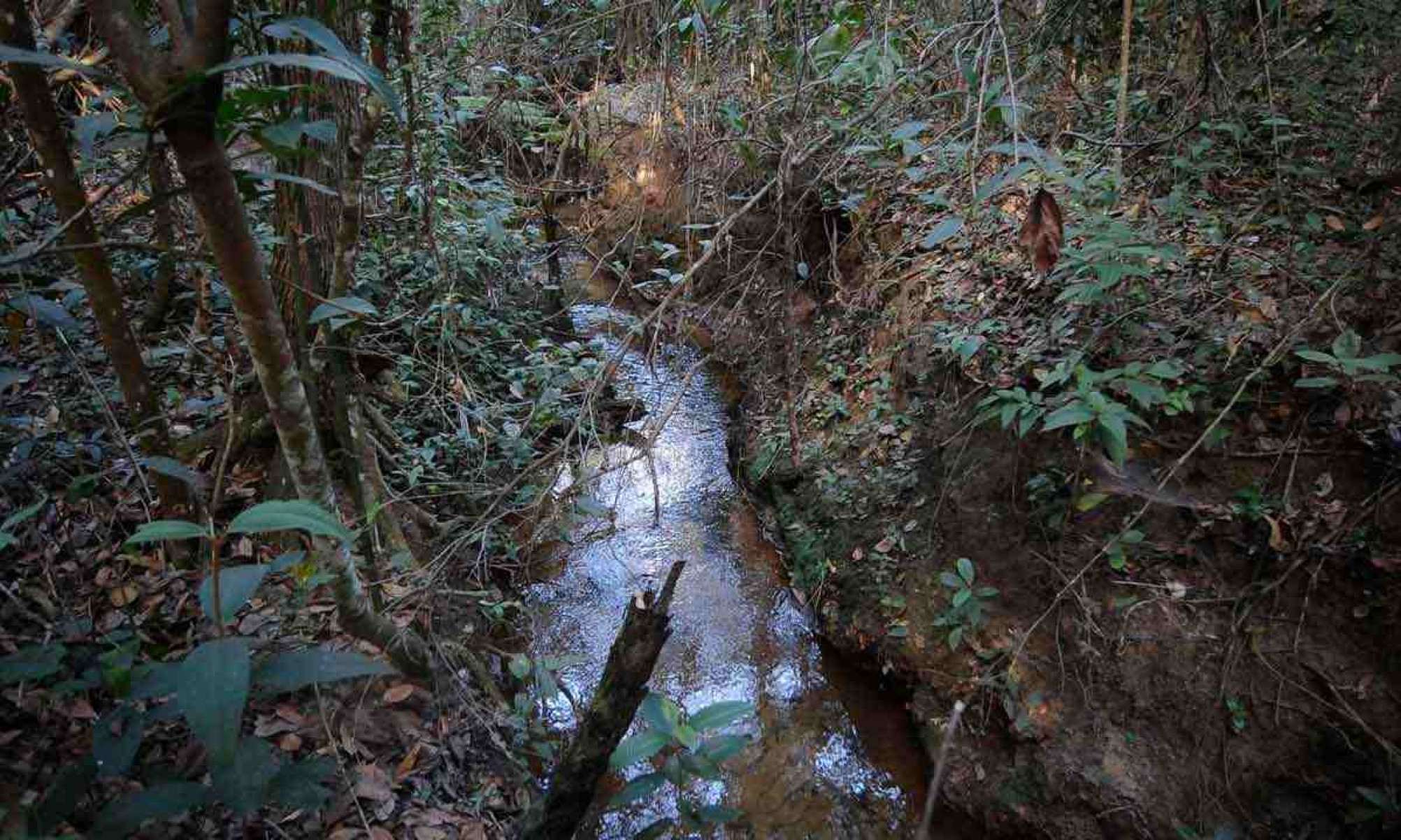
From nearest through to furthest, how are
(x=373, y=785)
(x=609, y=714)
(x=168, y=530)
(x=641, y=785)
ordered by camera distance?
(x=168, y=530) < (x=641, y=785) < (x=609, y=714) < (x=373, y=785)

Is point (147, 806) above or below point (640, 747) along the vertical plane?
above

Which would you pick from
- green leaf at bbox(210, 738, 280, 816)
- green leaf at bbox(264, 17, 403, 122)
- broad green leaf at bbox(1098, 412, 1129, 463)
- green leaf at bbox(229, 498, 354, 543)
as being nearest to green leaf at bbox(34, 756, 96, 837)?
green leaf at bbox(210, 738, 280, 816)

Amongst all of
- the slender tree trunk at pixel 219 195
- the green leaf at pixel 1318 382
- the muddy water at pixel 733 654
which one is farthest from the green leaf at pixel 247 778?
the green leaf at pixel 1318 382

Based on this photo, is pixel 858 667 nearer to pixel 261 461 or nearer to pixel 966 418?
pixel 966 418

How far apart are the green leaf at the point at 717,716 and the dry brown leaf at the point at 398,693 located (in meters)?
1.55

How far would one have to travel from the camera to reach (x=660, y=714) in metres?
1.66

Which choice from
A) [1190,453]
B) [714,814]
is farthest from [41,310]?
[1190,453]

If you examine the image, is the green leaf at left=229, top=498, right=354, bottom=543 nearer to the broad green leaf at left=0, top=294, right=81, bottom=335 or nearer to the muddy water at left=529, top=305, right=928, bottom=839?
the broad green leaf at left=0, top=294, right=81, bottom=335

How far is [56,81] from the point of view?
8.50ft

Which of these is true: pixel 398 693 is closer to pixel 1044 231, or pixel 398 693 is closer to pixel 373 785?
pixel 373 785

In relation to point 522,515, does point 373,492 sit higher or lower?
higher

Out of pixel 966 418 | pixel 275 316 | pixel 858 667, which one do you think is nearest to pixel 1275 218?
pixel 966 418

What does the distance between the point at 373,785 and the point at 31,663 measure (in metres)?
1.13

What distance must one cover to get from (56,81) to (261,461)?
1.59m
